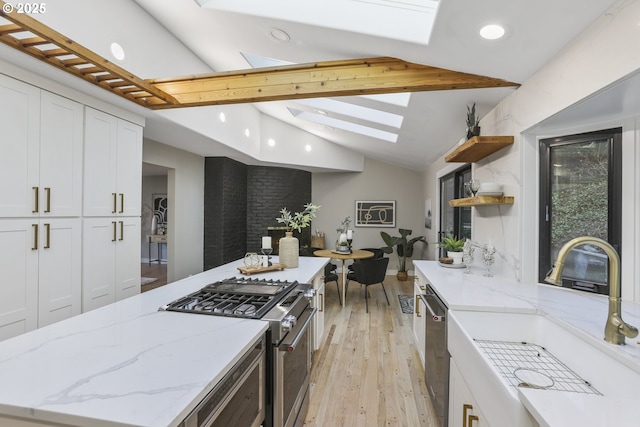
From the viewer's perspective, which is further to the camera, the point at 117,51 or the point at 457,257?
the point at 457,257

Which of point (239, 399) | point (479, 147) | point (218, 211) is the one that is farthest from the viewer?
point (218, 211)

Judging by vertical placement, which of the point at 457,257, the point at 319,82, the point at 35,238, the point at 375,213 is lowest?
the point at 457,257

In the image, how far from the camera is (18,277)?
6.13 feet

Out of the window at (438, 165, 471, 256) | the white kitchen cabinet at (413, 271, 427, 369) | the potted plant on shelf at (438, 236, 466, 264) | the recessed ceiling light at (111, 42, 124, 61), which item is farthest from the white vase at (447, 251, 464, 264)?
the recessed ceiling light at (111, 42, 124, 61)

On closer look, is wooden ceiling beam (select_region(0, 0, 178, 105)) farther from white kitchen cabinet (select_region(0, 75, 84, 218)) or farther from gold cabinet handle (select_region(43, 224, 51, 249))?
gold cabinet handle (select_region(43, 224, 51, 249))

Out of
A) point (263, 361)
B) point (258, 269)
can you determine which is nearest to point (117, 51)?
point (258, 269)

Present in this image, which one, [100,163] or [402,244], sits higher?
[100,163]

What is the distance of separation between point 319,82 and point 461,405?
2.35 meters

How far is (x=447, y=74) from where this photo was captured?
2.14 meters

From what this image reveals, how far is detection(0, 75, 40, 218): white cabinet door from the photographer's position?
178cm

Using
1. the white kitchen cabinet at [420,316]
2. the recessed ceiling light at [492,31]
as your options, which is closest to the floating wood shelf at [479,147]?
the recessed ceiling light at [492,31]

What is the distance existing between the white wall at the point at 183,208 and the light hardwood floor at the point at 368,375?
2.45 m

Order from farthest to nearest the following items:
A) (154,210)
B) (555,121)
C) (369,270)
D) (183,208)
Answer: (154,210), (183,208), (369,270), (555,121)

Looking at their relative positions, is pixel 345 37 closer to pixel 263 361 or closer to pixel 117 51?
pixel 117 51
